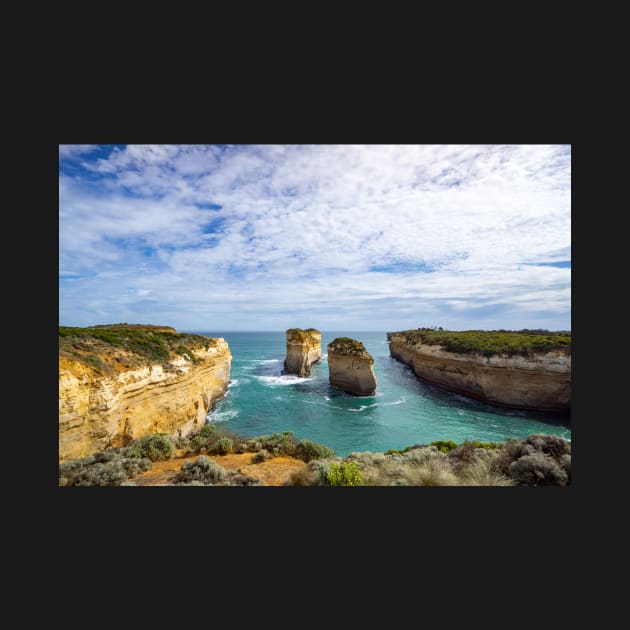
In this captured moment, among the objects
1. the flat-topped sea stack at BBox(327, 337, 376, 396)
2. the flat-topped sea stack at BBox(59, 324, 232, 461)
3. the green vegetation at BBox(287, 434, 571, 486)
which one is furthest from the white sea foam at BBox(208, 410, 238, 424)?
the green vegetation at BBox(287, 434, 571, 486)

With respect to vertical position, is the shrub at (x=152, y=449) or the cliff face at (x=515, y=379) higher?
the shrub at (x=152, y=449)

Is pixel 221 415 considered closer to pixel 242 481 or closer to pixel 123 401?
pixel 123 401

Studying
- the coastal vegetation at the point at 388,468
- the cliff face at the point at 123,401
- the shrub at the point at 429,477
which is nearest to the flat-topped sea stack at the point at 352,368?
the cliff face at the point at 123,401

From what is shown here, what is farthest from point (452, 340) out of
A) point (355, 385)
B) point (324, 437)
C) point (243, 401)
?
point (243, 401)

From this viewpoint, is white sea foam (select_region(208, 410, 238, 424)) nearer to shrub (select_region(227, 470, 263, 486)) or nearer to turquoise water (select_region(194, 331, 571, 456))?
turquoise water (select_region(194, 331, 571, 456))

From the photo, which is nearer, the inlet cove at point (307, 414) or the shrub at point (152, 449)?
the inlet cove at point (307, 414)

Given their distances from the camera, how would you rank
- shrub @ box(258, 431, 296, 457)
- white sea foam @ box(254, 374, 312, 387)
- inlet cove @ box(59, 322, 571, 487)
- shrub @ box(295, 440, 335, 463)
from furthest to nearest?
1. white sea foam @ box(254, 374, 312, 387)
2. shrub @ box(258, 431, 296, 457)
3. shrub @ box(295, 440, 335, 463)
4. inlet cove @ box(59, 322, 571, 487)

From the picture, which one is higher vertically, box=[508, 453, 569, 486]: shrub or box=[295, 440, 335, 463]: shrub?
box=[508, 453, 569, 486]: shrub

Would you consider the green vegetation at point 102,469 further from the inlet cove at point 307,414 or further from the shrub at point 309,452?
the shrub at point 309,452
